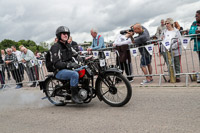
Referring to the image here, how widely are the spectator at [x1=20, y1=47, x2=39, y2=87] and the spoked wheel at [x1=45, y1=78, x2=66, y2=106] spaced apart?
4.20m

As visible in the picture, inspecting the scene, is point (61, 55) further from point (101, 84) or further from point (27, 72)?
point (27, 72)

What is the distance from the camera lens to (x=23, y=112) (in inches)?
198

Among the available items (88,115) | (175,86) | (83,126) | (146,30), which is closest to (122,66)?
(146,30)

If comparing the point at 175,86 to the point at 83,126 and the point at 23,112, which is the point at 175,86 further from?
the point at 23,112

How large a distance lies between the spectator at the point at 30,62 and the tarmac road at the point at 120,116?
13.0 ft

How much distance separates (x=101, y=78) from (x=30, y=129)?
1.83m

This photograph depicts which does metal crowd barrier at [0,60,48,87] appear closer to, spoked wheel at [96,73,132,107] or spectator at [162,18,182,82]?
spoked wheel at [96,73,132,107]

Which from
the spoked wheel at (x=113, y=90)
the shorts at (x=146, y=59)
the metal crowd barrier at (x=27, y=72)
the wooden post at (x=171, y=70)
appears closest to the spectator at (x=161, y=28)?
the shorts at (x=146, y=59)

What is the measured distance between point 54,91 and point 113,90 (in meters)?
1.58

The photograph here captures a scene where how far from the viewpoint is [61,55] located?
461 centimetres

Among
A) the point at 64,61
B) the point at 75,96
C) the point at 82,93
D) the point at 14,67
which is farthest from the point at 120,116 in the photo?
the point at 14,67

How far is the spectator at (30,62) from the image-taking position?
924 cm

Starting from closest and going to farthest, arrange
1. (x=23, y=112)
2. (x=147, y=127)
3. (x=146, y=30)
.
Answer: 1. (x=147, y=127)
2. (x=23, y=112)
3. (x=146, y=30)

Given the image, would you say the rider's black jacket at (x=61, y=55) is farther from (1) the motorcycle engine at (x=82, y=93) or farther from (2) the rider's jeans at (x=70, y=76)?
(1) the motorcycle engine at (x=82, y=93)
